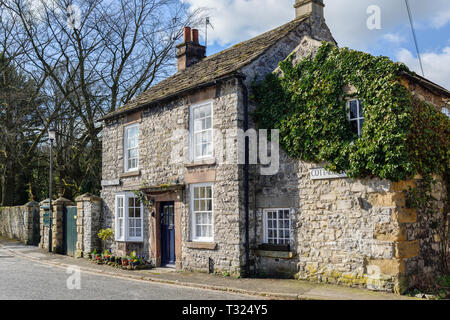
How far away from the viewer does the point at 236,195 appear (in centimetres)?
1214

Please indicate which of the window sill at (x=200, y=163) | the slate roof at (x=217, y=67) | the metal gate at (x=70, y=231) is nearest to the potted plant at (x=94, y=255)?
the metal gate at (x=70, y=231)

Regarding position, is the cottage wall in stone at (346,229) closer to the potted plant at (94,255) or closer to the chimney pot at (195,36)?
the potted plant at (94,255)

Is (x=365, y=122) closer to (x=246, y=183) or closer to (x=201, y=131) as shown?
(x=246, y=183)

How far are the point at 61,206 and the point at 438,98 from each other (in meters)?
15.5

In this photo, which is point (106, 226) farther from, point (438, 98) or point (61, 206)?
point (438, 98)

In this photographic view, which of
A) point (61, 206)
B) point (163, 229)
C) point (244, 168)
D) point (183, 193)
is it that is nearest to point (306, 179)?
point (244, 168)

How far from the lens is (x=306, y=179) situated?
11328mm

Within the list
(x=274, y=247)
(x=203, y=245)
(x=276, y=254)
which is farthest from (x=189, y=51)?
(x=276, y=254)

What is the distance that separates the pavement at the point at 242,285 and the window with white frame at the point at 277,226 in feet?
3.83

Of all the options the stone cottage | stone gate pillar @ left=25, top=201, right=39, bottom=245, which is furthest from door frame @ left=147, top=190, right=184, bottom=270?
stone gate pillar @ left=25, top=201, right=39, bottom=245

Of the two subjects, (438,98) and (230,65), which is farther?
(230,65)

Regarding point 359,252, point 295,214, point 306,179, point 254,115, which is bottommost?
point 359,252

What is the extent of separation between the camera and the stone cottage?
33.0ft

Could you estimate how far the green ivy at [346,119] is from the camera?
31.7 ft
